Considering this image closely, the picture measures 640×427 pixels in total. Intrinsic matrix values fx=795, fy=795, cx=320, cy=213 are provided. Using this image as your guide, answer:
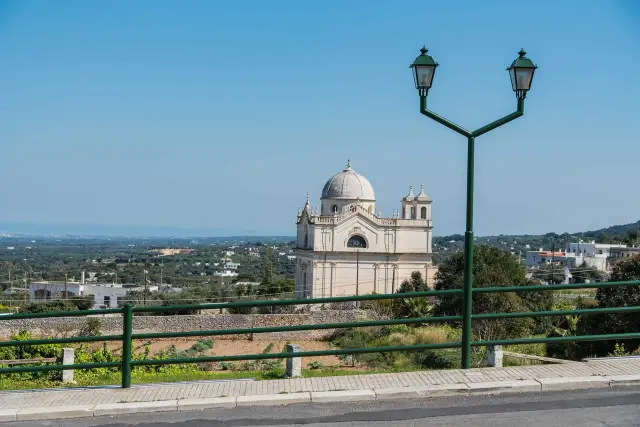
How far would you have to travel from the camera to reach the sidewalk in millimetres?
7133

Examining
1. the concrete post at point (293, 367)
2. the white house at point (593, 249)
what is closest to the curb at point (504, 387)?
the concrete post at point (293, 367)

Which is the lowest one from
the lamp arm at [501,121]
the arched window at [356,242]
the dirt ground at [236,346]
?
the dirt ground at [236,346]

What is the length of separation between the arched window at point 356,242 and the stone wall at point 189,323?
2173 centimetres

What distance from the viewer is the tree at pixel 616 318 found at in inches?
622

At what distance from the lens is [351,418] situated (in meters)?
6.79

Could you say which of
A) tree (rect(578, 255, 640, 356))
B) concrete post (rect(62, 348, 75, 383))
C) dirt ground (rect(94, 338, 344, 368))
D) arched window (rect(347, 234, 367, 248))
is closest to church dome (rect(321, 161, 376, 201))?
arched window (rect(347, 234, 367, 248))

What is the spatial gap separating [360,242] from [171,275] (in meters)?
59.9

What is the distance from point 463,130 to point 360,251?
169ft

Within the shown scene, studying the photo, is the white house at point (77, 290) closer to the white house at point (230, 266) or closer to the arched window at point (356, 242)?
the arched window at point (356, 242)

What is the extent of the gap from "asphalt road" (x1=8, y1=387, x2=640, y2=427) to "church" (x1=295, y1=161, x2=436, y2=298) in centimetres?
4976

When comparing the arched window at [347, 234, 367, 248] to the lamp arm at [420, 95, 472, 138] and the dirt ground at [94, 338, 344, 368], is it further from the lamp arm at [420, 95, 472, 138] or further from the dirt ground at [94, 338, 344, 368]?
the lamp arm at [420, 95, 472, 138]

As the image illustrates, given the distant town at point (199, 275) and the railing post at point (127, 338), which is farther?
the distant town at point (199, 275)

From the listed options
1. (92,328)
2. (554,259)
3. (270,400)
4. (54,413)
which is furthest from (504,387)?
(554,259)

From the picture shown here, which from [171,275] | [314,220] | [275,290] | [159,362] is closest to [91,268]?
[171,275]
